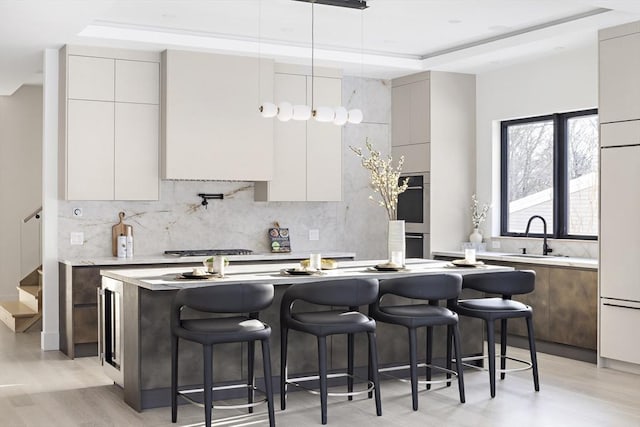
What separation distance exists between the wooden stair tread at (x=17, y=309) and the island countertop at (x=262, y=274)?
283 centimetres

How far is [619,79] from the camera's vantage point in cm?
627

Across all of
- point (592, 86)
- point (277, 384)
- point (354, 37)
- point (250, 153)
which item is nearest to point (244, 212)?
point (250, 153)

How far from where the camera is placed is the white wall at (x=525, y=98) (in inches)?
287

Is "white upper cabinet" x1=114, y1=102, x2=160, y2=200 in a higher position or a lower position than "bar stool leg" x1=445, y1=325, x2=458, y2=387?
higher

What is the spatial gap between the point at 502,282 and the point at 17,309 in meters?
5.29

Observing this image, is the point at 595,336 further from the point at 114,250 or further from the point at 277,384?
the point at 114,250

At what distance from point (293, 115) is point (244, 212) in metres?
2.46

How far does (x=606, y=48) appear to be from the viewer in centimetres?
637

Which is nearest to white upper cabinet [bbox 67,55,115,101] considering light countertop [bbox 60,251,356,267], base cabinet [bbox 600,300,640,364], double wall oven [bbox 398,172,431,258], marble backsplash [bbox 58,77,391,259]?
marble backsplash [bbox 58,77,391,259]

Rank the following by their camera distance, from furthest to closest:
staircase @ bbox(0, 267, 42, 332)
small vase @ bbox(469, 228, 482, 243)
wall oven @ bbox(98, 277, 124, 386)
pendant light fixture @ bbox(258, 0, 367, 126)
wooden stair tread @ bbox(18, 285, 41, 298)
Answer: wooden stair tread @ bbox(18, 285, 41, 298)
small vase @ bbox(469, 228, 482, 243)
staircase @ bbox(0, 267, 42, 332)
pendant light fixture @ bbox(258, 0, 367, 126)
wall oven @ bbox(98, 277, 124, 386)

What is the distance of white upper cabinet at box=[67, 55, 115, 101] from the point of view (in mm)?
7098

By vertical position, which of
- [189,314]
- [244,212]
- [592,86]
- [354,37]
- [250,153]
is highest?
[354,37]

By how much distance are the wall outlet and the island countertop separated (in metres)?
1.68

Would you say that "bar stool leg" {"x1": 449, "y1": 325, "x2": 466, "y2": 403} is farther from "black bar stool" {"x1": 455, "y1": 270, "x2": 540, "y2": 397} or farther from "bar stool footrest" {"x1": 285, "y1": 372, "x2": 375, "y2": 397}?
"bar stool footrest" {"x1": 285, "y1": 372, "x2": 375, "y2": 397}
